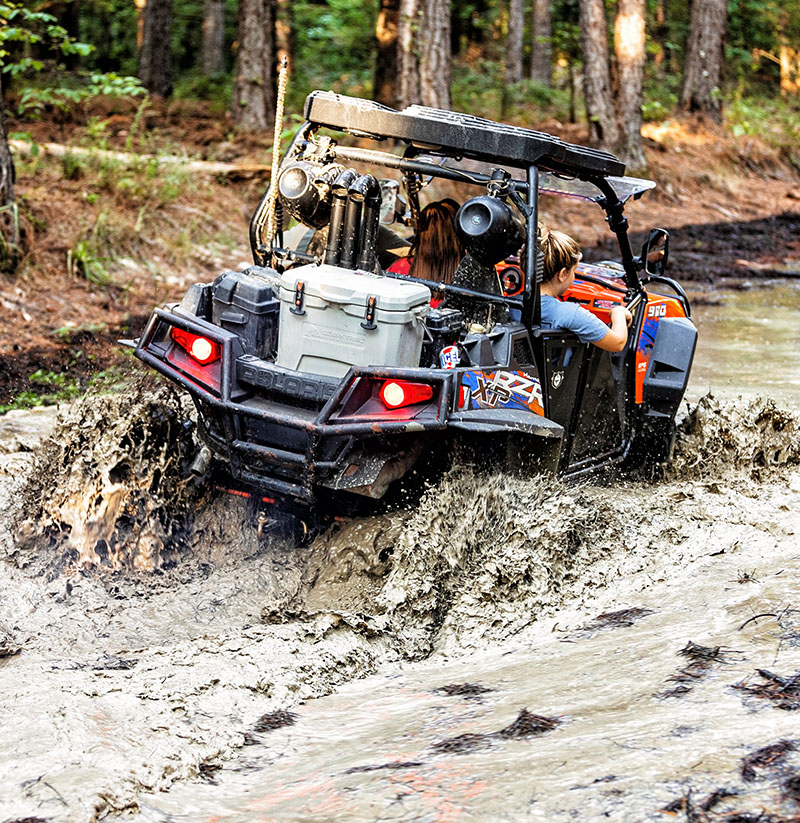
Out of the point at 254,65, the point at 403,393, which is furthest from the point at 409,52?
the point at 403,393

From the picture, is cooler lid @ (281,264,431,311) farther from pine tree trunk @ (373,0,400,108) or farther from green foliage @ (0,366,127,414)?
pine tree trunk @ (373,0,400,108)

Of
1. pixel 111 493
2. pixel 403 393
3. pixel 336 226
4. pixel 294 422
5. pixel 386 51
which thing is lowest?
pixel 111 493

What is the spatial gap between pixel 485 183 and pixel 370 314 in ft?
3.41

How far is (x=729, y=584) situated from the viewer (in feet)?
14.5

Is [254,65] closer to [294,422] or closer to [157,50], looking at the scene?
[157,50]

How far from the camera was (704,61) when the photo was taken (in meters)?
22.6

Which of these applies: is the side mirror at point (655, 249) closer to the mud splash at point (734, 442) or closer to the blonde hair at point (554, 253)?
the blonde hair at point (554, 253)

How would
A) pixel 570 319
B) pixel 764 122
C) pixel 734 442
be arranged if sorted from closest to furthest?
pixel 570 319
pixel 734 442
pixel 764 122

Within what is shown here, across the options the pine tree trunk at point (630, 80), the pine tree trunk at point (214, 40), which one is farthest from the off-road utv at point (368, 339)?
the pine tree trunk at point (214, 40)

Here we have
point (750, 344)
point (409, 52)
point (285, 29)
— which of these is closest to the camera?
point (750, 344)

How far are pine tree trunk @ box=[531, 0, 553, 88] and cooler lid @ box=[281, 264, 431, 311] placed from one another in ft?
77.1

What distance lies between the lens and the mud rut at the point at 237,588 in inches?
133

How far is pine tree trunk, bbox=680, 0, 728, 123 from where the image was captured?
22703mm

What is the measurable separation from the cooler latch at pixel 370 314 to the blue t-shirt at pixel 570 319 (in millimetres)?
992
